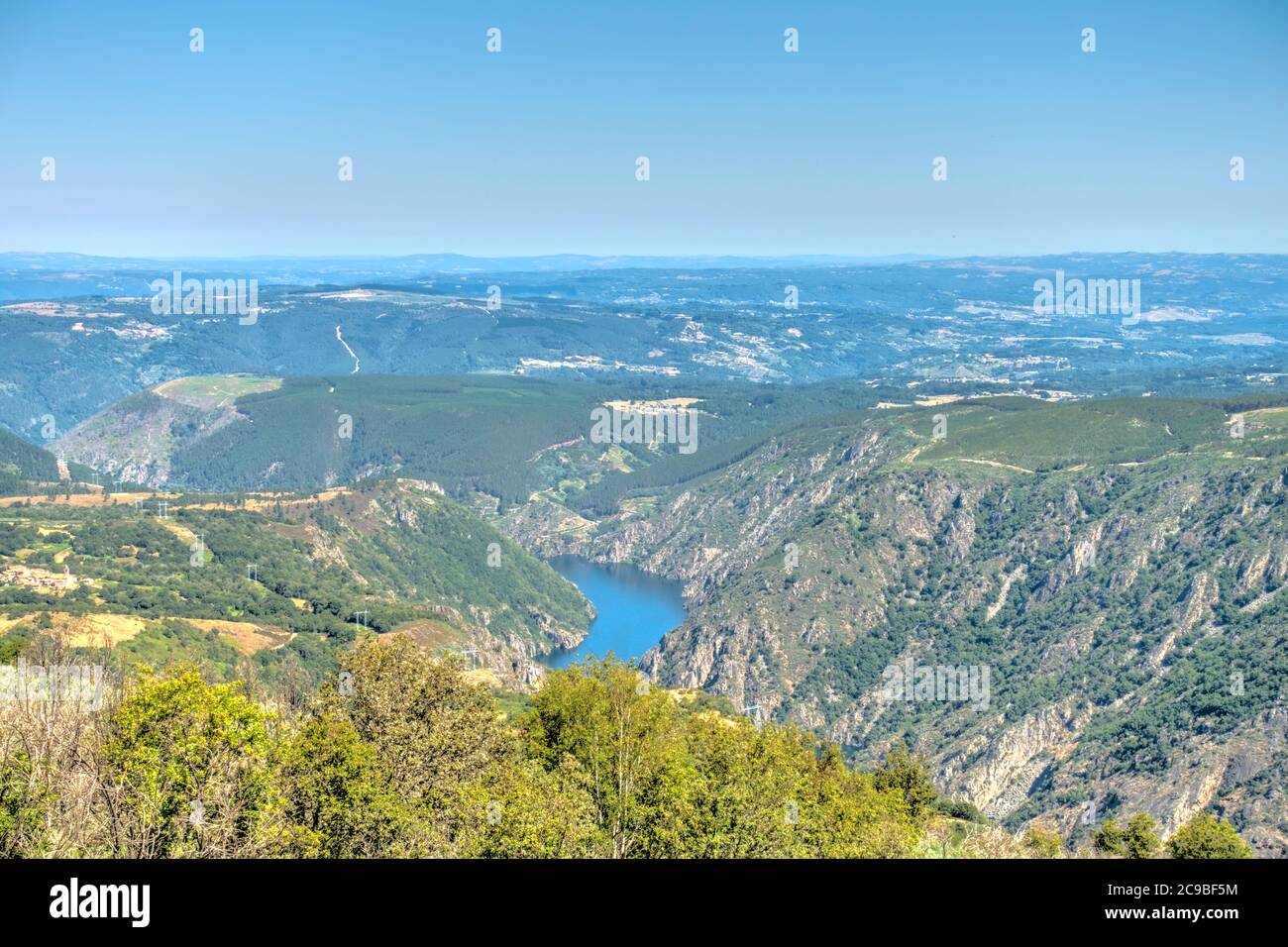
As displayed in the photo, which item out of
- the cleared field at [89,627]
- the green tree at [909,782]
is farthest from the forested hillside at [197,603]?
the green tree at [909,782]

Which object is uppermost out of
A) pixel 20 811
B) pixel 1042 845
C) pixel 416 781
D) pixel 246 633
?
pixel 20 811

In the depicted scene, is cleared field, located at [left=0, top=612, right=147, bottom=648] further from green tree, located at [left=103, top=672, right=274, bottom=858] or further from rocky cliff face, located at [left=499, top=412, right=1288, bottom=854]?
rocky cliff face, located at [left=499, top=412, right=1288, bottom=854]

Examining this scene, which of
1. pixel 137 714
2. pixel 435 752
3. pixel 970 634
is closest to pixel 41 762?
pixel 137 714

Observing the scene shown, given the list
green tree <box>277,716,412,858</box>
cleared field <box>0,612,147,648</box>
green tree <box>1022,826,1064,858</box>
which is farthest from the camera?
cleared field <box>0,612,147,648</box>

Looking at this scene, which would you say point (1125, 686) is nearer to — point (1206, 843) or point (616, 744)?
point (1206, 843)

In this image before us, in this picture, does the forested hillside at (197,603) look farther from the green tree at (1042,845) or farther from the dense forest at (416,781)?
the green tree at (1042,845)

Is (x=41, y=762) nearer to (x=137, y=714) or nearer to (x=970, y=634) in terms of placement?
(x=137, y=714)

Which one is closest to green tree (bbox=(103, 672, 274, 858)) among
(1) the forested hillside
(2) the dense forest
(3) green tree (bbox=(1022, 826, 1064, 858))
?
(2) the dense forest

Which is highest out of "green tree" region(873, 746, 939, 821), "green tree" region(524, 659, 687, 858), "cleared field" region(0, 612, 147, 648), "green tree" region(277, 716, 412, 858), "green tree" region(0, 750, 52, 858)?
"green tree" region(0, 750, 52, 858)

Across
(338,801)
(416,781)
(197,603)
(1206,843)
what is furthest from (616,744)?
(197,603)
